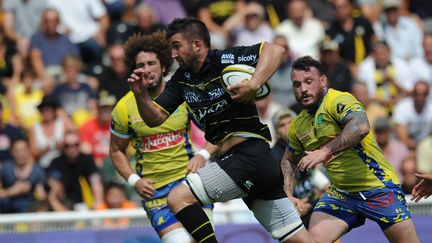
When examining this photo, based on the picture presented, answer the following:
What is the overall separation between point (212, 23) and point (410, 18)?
11.0 ft

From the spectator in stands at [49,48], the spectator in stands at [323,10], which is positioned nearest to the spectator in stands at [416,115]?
the spectator in stands at [323,10]

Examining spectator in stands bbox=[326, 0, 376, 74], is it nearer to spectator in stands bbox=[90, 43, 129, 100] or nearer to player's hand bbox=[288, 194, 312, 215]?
spectator in stands bbox=[90, 43, 129, 100]

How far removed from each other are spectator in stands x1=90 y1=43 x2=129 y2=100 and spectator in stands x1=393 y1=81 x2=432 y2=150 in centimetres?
400

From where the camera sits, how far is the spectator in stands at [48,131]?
47.3 feet

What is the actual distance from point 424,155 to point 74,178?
4.78m

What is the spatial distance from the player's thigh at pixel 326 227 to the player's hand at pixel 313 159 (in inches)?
40.4

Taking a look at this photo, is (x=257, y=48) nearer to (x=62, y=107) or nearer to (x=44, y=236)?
(x=44, y=236)

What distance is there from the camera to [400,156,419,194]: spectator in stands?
43.8 feet

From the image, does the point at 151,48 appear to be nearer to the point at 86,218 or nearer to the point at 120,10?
the point at 86,218

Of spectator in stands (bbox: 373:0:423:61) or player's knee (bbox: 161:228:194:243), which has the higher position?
spectator in stands (bbox: 373:0:423:61)

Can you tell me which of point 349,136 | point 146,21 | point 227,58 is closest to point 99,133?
point 146,21

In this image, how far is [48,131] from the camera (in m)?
14.6

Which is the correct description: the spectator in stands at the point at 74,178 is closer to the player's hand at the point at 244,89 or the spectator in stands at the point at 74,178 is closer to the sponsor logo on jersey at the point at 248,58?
the sponsor logo on jersey at the point at 248,58

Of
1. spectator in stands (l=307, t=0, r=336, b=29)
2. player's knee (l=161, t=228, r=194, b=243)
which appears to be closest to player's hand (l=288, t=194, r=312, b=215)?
player's knee (l=161, t=228, r=194, b=243)
